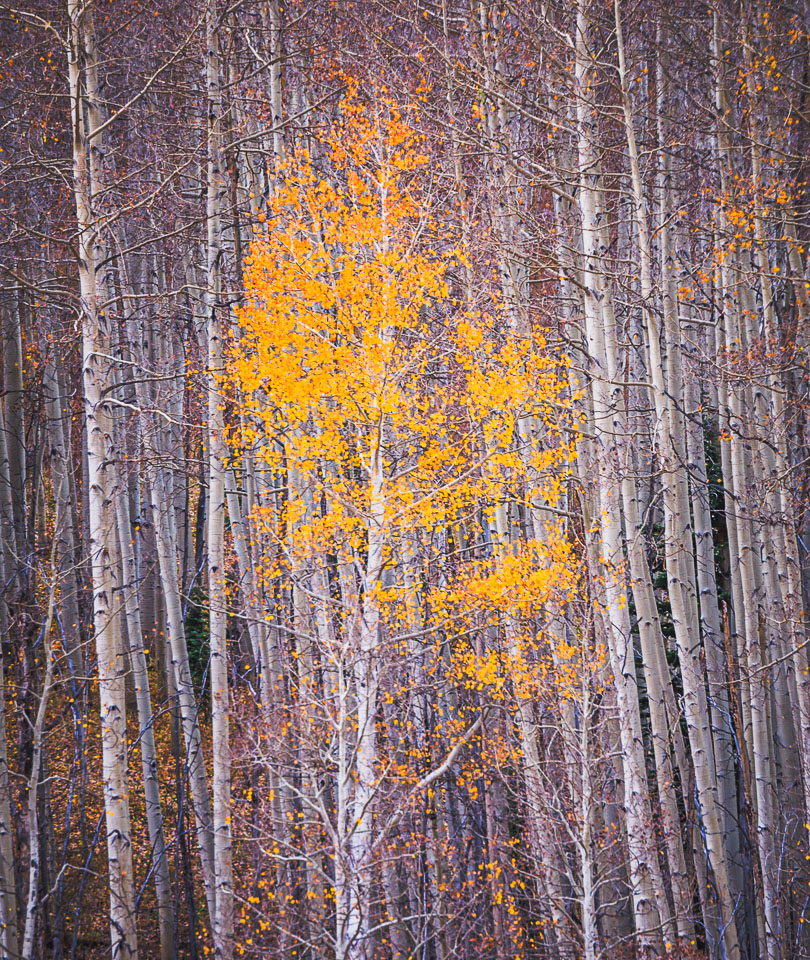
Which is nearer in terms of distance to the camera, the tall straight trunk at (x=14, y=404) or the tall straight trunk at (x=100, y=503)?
the tall straight trunk at (x=100, y=503)

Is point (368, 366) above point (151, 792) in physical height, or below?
above

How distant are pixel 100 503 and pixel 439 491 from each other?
3.33m

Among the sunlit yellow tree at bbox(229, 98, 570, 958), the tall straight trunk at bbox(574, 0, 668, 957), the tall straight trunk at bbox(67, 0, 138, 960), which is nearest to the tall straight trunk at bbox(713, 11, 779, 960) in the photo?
the tall straight trunk at bbox(574, 0, 668, 957)

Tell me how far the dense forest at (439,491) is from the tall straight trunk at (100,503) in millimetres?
43

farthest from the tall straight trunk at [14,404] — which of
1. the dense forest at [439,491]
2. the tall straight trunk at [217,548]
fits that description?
the tall straight trunk at [217,548]

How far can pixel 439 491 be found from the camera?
8.39m

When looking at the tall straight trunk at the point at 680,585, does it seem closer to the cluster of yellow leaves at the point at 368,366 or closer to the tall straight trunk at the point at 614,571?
the tall straight trunk at the point at 614,571

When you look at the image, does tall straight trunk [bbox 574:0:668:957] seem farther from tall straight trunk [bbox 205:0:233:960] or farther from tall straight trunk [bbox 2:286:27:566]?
tall straight trunk [bbox 2:286:27:566]

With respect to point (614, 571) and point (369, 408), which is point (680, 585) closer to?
point (614, 571)

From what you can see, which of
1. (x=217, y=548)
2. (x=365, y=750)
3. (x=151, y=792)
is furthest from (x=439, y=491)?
(x=151, y=792)

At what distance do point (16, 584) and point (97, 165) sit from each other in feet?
19.6

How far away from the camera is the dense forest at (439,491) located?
7398 mm

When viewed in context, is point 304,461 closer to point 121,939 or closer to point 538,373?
point 538,373

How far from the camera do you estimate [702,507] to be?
31.4 feet
